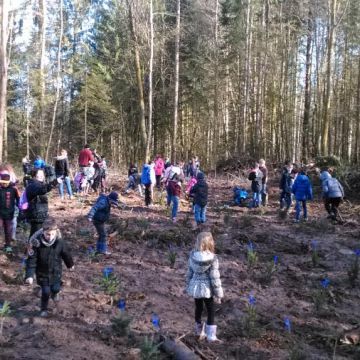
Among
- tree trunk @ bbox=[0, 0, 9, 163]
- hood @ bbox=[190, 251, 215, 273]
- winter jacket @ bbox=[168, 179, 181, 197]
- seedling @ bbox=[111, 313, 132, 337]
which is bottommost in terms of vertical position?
seedling @ bbox=[111, 313, 132, 337]

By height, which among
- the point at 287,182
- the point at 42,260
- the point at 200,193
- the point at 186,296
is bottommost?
the point at 186,296

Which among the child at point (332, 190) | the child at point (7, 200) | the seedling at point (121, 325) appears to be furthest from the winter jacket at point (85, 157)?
the seedling at point (121, 325)

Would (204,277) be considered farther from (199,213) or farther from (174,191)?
(174,191)

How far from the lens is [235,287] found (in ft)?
26.3

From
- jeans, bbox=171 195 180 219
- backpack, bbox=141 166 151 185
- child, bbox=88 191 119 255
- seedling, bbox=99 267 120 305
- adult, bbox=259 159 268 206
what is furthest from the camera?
adult, bbox=259 159 268 206

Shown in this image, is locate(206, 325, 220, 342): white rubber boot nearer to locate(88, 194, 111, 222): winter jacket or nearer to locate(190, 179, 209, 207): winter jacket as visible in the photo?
locate(88, 194, 111, 222): winter jacket

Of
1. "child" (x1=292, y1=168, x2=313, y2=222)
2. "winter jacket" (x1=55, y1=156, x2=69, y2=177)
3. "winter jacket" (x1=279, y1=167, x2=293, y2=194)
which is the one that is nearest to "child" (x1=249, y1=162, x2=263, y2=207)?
"winter jacket" (x1=279, y1=167, x2=293, y2=194)

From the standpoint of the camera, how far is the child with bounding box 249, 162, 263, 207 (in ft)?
48.7

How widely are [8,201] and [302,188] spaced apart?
8106 mm

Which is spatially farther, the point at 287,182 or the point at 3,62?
the point at 3,62

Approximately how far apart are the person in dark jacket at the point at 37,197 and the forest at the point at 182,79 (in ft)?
49.6

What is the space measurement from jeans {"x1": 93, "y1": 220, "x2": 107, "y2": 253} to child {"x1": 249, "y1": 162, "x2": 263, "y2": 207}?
7038mm

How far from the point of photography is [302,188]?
13.1m

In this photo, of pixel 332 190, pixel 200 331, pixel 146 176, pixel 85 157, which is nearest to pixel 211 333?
pixel 200 331
